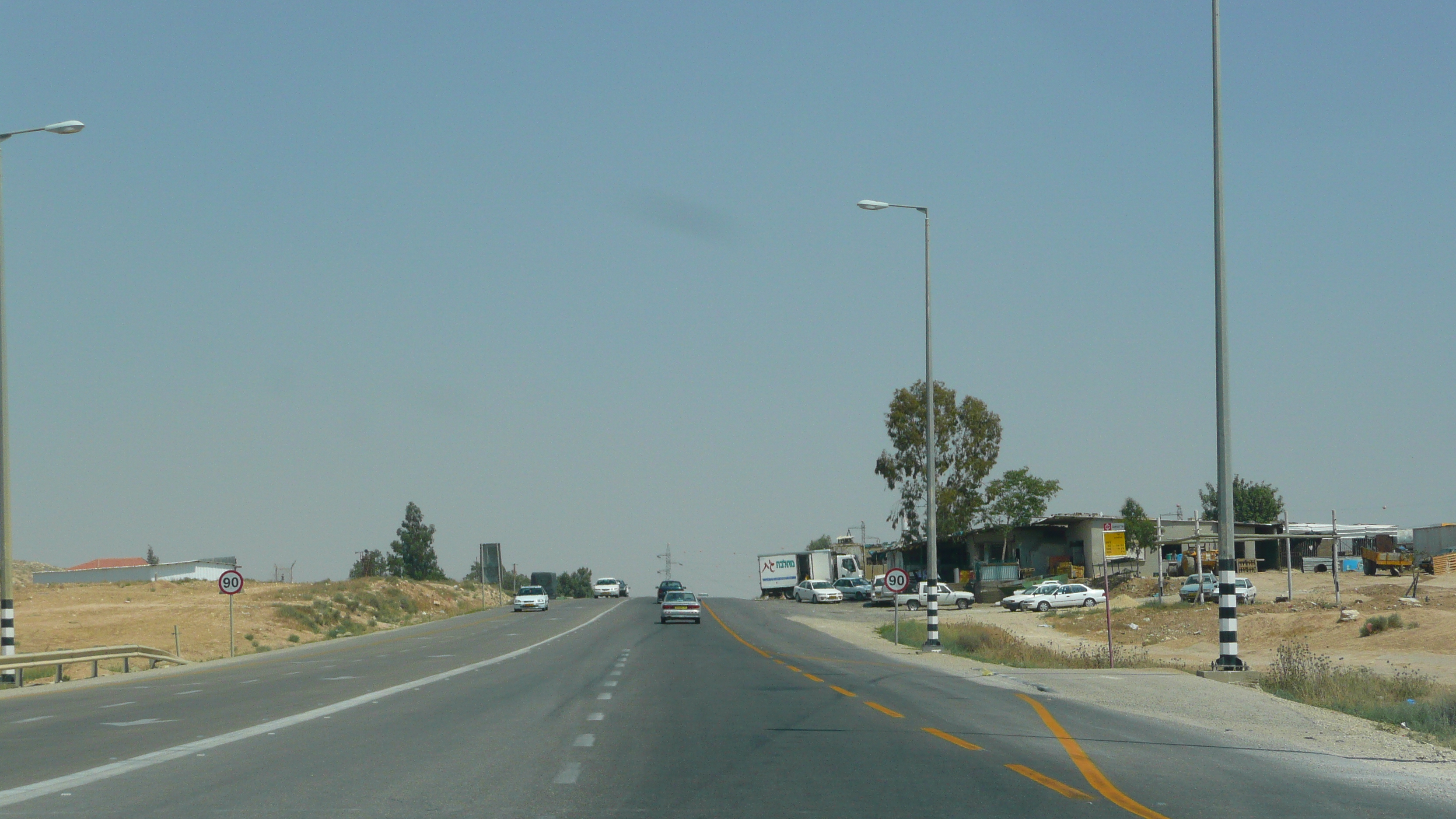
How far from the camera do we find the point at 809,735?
1424cm

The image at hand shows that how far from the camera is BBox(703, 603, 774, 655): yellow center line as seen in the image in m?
35.3

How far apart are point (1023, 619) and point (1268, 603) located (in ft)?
36.0

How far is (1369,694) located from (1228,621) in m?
2.66

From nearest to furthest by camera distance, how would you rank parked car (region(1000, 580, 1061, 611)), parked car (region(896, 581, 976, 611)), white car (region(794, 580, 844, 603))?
parked car (region(1000, 580, 1061, 611)), parked car (region(896, 581, 976, 611)), white car (region(794, 580, 844, 603))

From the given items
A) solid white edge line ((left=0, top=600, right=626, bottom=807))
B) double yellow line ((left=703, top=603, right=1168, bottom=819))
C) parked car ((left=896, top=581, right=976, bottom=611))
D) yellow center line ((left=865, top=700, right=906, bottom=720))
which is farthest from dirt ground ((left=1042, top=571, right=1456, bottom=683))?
solid white edge line ((left=0, top=600, right=626, bottom=807))

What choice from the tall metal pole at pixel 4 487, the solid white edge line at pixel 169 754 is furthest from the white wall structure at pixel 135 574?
the solid white edge line at pixel 169 754

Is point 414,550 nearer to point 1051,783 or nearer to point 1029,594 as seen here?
point 1029,594

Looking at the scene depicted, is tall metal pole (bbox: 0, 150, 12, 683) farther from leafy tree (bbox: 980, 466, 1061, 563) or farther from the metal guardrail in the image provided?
leafy tree (bbox: 980, 466, 1061, 563)

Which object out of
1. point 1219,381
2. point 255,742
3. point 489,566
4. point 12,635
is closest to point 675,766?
point 255,742

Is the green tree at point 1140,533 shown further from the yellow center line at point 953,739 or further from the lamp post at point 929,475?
the yellow center line at point 953,739

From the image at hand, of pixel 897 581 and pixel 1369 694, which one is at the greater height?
pixel 897 581

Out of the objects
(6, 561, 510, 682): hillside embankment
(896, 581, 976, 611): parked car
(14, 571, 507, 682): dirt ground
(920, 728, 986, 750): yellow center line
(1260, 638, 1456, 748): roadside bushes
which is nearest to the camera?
(920, 728, 986, 750): yellow center line

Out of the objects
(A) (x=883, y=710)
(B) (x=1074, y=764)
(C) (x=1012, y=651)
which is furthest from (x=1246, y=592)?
(B) (x=1074, y=764)

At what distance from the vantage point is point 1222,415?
886 inches
